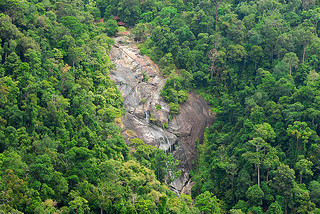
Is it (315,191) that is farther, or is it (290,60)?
(290,60)

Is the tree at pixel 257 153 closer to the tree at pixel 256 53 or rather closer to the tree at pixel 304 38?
the tree at pixel 256 53

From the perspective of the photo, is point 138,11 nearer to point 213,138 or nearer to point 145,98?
point 145,98

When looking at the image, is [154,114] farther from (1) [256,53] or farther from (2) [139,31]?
(1) [256,53]

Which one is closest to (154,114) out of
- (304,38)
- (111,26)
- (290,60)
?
(290,60)

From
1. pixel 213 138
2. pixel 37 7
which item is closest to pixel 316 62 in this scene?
pixel 213 138

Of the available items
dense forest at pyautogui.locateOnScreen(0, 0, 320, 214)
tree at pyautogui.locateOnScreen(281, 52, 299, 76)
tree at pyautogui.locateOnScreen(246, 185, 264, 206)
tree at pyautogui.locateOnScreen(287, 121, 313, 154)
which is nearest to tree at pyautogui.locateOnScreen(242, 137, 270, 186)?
dense forest at pyautogui.locateOnScreen(0, 0, 320, 214)

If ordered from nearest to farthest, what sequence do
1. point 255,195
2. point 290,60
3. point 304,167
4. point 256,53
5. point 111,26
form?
point 255,195
point 304,167
point 290,60
point 256,53
point 111,26
